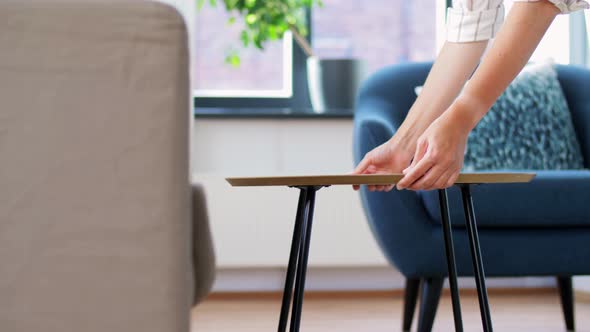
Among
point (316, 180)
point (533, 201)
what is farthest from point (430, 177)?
point (533, 201)

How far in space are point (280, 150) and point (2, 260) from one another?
2564 millimetres

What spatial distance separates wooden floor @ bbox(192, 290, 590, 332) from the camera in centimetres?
242

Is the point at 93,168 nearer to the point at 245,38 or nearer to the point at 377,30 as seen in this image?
the point at 245,38

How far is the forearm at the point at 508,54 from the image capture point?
1024 mm

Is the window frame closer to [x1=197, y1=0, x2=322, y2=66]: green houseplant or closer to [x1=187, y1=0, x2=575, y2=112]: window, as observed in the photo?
[x1=187, y1=0, x2=575, y2=112]: window

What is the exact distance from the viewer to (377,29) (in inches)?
139

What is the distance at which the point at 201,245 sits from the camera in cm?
68

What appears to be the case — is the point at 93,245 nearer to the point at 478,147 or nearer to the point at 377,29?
the point at 478,147

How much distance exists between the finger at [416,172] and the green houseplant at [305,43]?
2.26 m

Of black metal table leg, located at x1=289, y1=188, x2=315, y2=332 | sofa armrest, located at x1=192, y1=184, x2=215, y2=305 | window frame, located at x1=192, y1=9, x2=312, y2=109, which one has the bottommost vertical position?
window frame, located at x1=192, y1=9, x2=312, y2=109

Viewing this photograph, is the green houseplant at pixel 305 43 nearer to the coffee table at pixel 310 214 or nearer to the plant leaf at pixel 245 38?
the plant leaf at pixel 245 38

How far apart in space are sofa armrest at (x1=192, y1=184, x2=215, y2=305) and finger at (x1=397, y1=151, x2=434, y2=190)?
0.32m

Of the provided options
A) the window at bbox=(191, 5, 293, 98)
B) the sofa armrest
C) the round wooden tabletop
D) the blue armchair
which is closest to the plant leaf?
the window at bbox=(191, 5, 293, 98)

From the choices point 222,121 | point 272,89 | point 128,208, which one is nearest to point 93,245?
point 128,208
